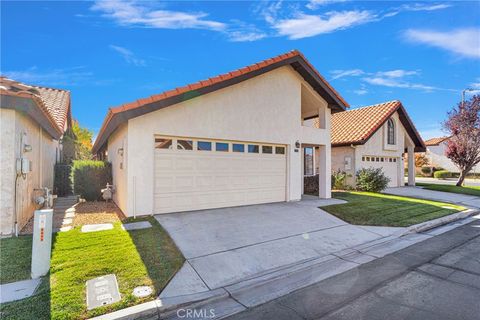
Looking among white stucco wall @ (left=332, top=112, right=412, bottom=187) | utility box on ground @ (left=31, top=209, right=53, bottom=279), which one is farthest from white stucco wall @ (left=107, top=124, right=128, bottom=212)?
white stucco wall @ (left=332, top=112, right=412, bottom=187)

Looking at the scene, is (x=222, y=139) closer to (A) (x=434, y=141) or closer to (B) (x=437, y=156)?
(B) (x=437, y=156)

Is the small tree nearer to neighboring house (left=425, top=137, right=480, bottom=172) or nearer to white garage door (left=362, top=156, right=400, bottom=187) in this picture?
neighboring house (left=425, top=137, right=480, bottom=172)

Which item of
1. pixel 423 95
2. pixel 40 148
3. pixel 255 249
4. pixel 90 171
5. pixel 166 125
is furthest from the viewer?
pixel 423 95

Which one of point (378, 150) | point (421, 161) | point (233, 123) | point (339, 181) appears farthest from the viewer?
point (421, 161)

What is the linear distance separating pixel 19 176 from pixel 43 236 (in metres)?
2.98

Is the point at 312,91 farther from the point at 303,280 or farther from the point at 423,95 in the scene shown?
the point at 423,95

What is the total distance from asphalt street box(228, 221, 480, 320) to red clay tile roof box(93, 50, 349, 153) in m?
6.08

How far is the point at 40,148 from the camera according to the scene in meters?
9.41

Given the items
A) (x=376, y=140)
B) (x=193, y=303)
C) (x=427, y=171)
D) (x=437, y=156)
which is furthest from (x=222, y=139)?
(x=437, y=156)

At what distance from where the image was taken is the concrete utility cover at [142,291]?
3.65m

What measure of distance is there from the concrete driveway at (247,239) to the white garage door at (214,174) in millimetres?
501

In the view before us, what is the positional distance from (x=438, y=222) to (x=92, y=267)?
33.5 ft

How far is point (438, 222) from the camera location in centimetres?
872

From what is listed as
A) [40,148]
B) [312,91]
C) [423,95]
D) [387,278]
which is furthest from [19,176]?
[423,95]
